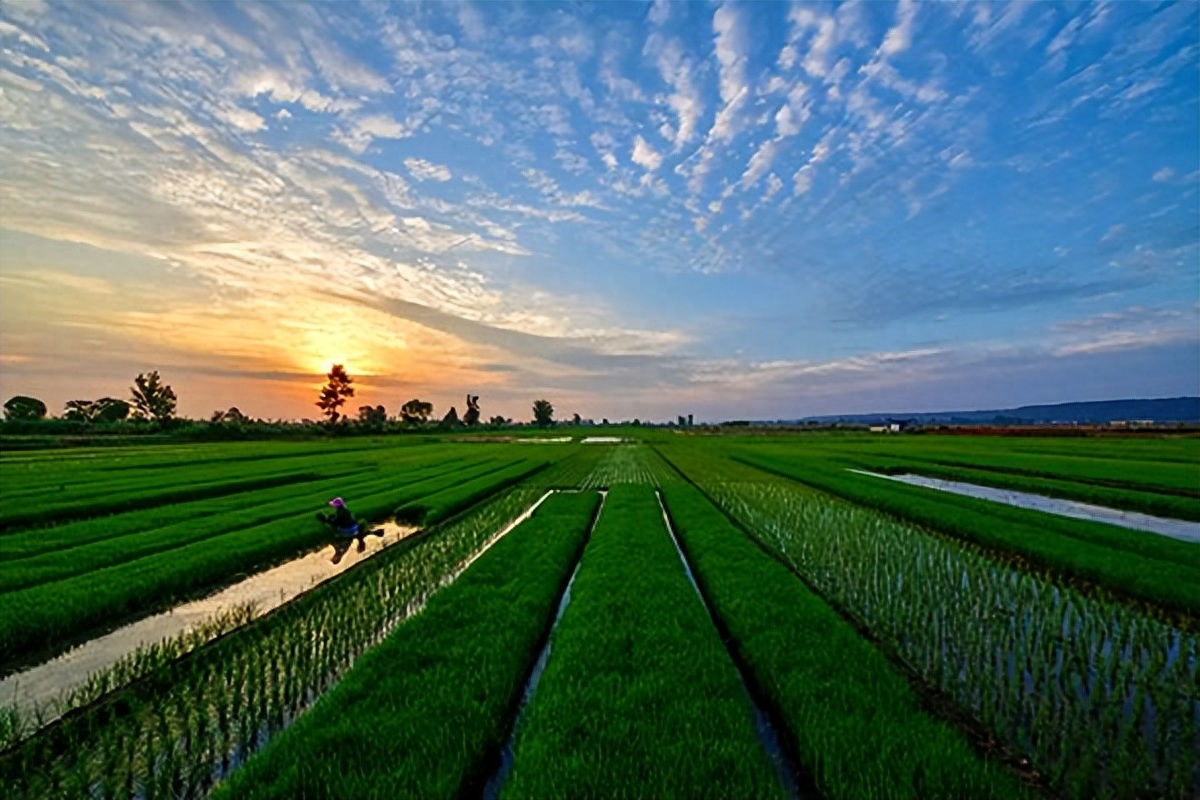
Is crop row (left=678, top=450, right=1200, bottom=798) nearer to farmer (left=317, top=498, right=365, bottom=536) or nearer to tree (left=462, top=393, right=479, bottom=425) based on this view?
farmer (left=317, top=498, right=365, bottom=536)

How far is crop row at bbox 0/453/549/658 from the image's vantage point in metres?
7.25

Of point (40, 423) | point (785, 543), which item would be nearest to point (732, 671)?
point (785, 543)

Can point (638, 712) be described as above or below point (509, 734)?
above

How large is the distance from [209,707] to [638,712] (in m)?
4.25

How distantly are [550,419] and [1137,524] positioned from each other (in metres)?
151

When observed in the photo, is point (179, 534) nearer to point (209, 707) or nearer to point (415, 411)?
point (209, 707)

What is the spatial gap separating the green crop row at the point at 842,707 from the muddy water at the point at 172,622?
7.15 meters

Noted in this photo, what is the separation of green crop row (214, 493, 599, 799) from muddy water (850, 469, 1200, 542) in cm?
1583

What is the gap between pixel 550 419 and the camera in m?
163

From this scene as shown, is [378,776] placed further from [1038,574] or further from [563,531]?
[1038,574]

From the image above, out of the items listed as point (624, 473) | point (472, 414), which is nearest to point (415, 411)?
point (472, 414)

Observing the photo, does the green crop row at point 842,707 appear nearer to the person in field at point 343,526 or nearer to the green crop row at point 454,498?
the person in field at point 343,526

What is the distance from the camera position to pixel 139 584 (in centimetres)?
885

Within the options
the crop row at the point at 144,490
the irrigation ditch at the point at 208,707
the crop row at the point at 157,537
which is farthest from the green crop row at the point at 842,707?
the crop row at the point at 144,490
